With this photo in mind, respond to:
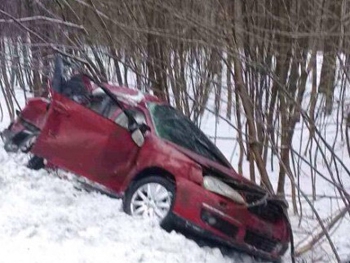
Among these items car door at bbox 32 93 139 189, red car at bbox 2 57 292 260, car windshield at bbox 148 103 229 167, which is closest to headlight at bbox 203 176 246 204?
red car at bbox 2 57 292 260

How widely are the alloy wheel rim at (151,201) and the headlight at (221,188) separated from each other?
1.39ft

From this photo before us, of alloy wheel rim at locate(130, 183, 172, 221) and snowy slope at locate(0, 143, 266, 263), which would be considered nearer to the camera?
snowy slope at locate(0, 143, 266, 263)

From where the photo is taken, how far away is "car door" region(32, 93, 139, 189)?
944cm

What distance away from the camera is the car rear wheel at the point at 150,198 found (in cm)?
866

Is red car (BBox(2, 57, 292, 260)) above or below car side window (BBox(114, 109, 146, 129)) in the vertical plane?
below

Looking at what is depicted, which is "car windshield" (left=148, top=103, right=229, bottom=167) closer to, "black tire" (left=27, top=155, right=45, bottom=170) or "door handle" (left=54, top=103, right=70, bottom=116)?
"door handle" (left=54, top=103, right=70, bottom=116)

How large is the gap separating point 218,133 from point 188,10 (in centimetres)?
655

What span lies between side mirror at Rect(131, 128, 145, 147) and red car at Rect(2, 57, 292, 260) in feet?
0.04

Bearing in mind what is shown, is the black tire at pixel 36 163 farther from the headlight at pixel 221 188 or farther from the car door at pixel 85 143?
the headlight at pixel 221 188

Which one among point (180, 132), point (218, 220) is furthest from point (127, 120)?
point (218, 220)

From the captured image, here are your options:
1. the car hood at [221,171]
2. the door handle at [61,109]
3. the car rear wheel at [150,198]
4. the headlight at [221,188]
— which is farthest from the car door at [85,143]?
the headlight at [221,188]

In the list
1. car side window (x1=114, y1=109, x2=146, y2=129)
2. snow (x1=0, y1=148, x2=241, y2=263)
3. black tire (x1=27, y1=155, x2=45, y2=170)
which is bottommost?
snow (x1=0, y1=148, x2=241, y2=263)

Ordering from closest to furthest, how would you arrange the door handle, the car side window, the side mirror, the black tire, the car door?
the side mirror → the car door → the car side window → the door handle → the black tire

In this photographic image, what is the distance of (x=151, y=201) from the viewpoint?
28.7 feet
